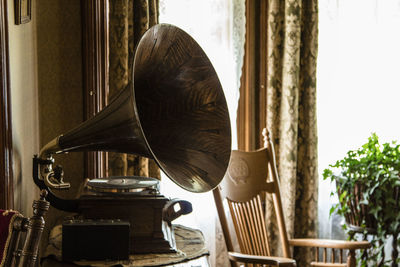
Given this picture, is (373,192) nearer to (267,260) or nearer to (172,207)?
(267,260)

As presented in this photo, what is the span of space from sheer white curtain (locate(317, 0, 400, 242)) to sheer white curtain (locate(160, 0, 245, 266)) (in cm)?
52

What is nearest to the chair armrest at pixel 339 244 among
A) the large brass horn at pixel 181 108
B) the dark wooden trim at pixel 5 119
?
the large brass horn at pixel 181 108

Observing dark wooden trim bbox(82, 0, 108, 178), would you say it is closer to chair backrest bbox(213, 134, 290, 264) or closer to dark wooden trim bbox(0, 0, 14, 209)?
chair backrest bbox(213, 134, 290, 264)

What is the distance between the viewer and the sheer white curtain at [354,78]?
9.75ft

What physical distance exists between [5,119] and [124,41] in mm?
1237

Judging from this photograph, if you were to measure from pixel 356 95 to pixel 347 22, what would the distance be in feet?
1.39

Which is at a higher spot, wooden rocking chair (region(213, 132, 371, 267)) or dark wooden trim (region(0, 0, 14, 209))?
dark wooden trim (region(0, 0, 14, 209))

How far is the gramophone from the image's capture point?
138 cm

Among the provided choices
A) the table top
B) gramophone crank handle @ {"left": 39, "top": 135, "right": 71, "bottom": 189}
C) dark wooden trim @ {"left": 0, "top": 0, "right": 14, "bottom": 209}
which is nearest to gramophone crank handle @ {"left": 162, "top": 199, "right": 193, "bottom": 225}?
the table top

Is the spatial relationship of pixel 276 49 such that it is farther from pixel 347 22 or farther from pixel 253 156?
pixel 253 156

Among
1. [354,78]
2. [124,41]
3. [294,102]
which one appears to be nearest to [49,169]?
[124,41]

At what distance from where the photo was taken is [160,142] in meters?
1.54

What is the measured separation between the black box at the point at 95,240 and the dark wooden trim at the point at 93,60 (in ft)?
2.58

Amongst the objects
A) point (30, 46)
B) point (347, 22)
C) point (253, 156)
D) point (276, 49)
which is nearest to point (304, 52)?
point (276, 49)
